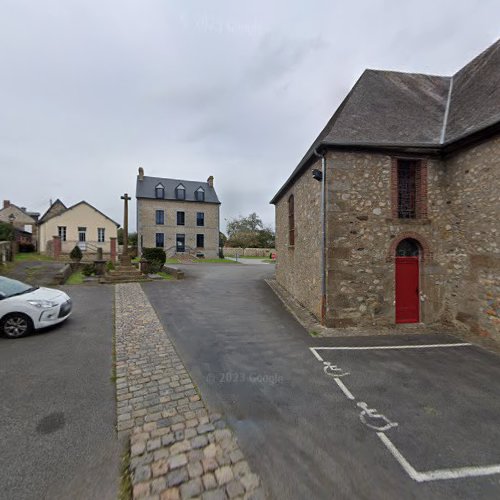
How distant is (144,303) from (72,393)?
5.47m

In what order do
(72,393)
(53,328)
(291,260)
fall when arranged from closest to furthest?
(72,393) < (53,328) < (291,260)

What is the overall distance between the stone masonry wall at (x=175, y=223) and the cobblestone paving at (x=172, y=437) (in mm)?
28921

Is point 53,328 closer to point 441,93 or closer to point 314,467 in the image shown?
point 314,467

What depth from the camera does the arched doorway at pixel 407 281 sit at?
711 cm

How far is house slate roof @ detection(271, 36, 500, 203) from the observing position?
6625 millimetres

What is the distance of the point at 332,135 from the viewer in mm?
6824

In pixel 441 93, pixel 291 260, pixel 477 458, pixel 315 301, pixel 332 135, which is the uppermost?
pixel 441 93

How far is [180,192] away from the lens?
33.9 metres

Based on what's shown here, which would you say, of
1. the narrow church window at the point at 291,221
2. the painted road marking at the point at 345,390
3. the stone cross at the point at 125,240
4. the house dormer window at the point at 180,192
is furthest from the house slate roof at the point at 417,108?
the house dormer window at the point at 180,192

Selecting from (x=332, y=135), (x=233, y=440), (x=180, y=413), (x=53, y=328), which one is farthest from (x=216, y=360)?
(x=332, y=135)

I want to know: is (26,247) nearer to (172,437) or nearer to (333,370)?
(172,437)

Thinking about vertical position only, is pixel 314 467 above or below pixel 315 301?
below

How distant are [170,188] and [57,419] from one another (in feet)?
111

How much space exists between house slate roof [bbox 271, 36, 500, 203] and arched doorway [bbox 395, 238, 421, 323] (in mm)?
2802
